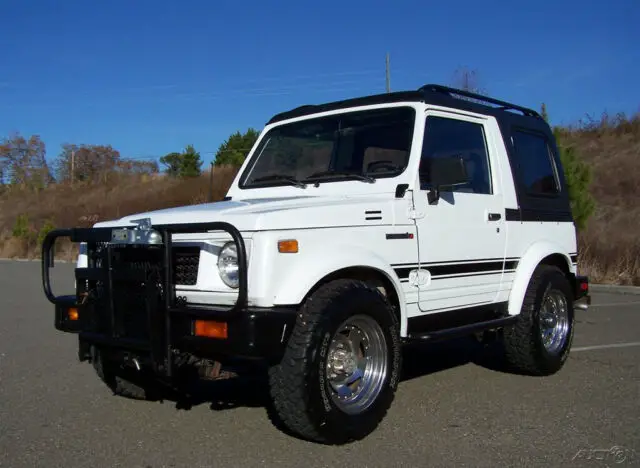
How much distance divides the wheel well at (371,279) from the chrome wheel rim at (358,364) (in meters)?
0.31

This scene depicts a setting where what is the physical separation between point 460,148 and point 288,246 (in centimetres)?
232

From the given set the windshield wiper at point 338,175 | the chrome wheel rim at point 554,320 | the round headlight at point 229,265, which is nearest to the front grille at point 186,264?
the round headlight at point 229,265

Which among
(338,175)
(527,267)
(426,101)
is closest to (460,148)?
(426,101)

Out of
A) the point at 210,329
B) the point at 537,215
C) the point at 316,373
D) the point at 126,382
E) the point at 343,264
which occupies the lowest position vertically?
the point at 126,382

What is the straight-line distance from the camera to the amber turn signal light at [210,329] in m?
3.93

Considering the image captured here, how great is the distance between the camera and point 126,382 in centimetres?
537

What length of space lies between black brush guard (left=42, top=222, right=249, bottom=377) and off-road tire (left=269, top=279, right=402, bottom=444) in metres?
0.44

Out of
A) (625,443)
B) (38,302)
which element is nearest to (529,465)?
(625,443)

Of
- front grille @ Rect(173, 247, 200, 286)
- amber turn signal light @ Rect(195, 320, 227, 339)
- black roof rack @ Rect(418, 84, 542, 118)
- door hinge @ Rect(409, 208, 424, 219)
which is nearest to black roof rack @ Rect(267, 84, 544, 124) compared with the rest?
black roof rack @ Rect(418, 84, 542, 118)

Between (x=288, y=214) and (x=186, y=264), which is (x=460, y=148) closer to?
(x=288, y=214)

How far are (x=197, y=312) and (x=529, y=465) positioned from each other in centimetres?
210

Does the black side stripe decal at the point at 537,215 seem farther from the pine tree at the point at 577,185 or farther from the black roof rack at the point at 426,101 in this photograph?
the pine tree at the point at 577,185

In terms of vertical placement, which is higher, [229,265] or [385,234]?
[385,234]

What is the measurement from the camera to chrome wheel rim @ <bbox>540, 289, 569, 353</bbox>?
6375mm
